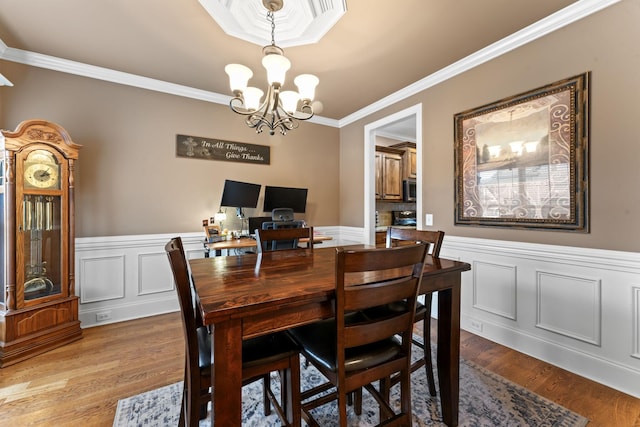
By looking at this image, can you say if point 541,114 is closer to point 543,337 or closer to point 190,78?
point 543,337

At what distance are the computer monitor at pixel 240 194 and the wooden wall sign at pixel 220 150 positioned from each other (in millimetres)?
Result: 395

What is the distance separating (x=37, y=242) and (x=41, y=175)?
566 mm

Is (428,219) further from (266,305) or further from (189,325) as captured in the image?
(189,325)

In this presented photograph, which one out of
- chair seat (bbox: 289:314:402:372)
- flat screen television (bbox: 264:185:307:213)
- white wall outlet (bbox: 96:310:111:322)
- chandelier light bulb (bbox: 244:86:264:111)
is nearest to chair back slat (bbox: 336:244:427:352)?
chair seat (bbox: 289:314:402:372)

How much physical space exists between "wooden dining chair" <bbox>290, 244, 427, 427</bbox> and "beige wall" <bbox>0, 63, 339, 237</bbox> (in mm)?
2527

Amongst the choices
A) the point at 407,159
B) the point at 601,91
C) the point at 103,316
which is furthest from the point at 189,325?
the point at 407,159

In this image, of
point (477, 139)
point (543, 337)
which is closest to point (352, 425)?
point (543, 337)

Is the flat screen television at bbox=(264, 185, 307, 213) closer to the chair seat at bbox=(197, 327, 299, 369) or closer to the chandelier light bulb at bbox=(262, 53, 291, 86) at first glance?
the chandelier light bulb at bbox=(262, 53, 291, 86)

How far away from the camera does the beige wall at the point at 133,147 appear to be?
2.62m

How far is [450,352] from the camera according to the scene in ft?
4.88

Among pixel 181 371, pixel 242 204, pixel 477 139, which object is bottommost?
pixel 181 371

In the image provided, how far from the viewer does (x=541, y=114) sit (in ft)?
7.04

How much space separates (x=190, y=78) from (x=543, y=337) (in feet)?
13.2

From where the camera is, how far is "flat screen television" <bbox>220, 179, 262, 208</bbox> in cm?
320
